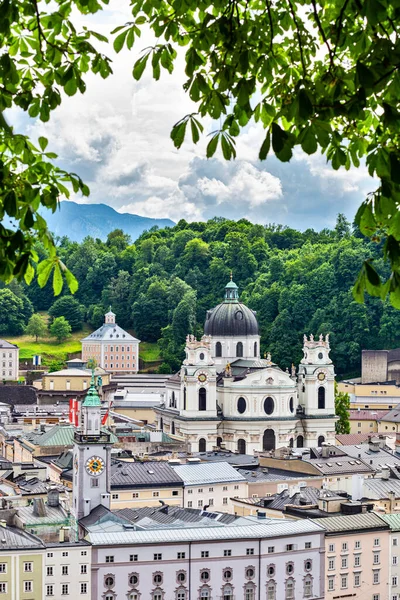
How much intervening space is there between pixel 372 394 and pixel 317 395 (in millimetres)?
20123

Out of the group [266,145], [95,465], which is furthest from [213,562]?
[266,145]

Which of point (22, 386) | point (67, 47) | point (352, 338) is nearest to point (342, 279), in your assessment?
point (352, 338)

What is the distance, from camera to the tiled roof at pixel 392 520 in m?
49.0

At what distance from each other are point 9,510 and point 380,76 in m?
39.4

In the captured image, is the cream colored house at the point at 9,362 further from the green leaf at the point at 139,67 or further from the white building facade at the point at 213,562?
the green leaf at the point at 139,67

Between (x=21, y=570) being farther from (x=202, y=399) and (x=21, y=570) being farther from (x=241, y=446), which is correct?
(x=241, y=446)

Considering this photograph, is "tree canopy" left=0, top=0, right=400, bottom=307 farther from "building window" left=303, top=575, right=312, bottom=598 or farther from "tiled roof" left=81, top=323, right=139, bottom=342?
"tiled roof" left=81, top=323, right=139, bottom=342

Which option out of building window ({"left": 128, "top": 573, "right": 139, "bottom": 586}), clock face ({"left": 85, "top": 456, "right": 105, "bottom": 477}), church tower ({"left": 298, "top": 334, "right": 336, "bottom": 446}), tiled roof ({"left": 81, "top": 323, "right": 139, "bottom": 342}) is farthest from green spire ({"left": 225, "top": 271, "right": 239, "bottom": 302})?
building window ({"left": 128, "top": 573, "right": 139, "bottom": 586})

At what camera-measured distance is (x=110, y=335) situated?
12594 cm

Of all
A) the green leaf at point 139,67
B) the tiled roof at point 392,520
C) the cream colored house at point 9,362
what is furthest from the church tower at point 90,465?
the cream colored house at point 9,362

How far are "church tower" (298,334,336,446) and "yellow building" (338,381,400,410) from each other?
14986 millimetres

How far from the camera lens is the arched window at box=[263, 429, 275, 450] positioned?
7888cm

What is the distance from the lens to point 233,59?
31.6 feet

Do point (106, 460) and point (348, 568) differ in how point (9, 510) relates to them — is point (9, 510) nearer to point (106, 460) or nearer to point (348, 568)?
point (106, 460)
